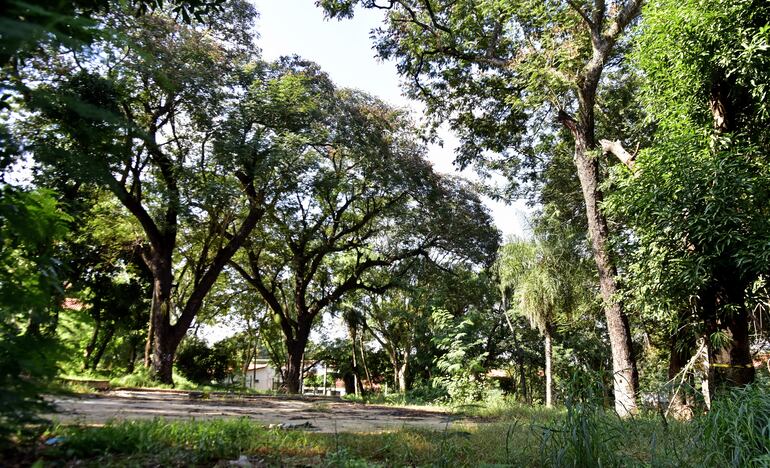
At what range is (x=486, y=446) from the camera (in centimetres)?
415

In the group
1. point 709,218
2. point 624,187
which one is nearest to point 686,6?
point 624,187

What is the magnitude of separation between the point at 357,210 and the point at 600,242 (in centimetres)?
1064

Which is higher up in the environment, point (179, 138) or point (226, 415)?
point (179, 138)

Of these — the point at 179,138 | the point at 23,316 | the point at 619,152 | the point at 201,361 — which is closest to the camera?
the point at 23,316

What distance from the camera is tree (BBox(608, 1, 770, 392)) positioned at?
5.70 m

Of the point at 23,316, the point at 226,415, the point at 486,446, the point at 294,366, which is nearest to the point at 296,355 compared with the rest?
the point at 294,366

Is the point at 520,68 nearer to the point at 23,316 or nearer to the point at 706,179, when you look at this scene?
the point at 706,179

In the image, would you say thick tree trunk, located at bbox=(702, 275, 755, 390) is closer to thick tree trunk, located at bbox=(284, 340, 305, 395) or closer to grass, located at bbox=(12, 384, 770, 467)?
grass, located at bbox=(12, 384, 770, 467)

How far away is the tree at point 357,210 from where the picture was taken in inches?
541

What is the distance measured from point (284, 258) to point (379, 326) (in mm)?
7863

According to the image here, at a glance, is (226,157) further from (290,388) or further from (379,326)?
(379,326)

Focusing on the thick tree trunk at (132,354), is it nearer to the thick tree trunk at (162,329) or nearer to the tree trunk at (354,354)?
the thick tree trunk at (162,329)

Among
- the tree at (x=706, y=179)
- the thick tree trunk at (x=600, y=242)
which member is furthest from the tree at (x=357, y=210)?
the tree at (x=706, y=179)

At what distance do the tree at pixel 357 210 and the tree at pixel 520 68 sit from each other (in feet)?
8.44
